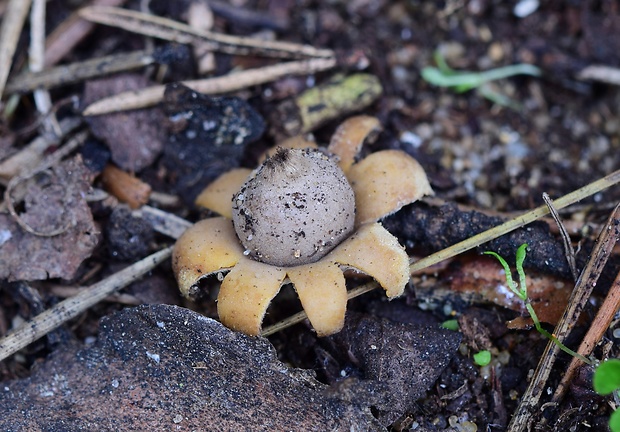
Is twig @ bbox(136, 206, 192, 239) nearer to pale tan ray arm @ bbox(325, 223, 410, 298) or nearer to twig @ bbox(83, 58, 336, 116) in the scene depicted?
twig @ bbox(83, 58, 336, 116)

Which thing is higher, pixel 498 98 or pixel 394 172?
pixel 394 172

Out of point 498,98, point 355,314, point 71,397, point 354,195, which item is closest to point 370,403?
point 355,314

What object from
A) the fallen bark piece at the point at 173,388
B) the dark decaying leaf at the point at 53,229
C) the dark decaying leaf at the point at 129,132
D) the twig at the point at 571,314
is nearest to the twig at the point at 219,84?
the dark decaying leaf at the point at 129,132

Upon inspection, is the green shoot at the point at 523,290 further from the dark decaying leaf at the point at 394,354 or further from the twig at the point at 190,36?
the twig at the point at 190,36

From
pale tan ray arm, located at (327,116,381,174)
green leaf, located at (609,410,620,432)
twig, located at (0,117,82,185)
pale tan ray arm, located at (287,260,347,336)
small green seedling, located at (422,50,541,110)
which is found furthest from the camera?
small green seedling, located at (422,50,541,110)

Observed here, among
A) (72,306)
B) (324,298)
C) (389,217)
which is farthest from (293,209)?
(72,306)

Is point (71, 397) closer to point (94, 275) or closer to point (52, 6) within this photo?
point (94, 275)

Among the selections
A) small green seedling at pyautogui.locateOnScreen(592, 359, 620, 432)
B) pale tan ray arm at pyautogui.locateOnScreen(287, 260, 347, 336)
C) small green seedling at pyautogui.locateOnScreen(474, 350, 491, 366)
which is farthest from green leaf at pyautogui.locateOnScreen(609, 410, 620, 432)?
pale tan ray arm at pyautogui.locateOnScreen(287, 260, 347, 336)
